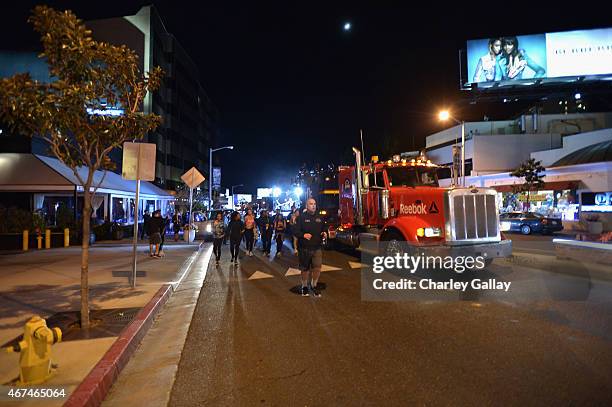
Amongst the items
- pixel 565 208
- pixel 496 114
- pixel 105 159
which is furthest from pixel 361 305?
pixel 496 114

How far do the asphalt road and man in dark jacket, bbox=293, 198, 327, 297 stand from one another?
21.0 inches

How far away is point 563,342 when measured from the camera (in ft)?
A: 17.6

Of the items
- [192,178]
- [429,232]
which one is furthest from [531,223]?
[192,178]

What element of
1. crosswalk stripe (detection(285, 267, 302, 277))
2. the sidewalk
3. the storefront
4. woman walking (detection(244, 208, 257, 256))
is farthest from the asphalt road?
the storefront

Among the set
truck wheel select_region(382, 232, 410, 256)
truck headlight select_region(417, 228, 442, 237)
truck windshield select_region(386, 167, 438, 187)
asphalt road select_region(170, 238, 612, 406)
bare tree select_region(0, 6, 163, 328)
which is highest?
bare tree select_region(0, 6, 163, 328)

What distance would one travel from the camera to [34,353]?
413 centimetres

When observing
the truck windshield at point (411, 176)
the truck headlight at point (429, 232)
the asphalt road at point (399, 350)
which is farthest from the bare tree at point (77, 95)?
the truck windshield at point (411, 176)

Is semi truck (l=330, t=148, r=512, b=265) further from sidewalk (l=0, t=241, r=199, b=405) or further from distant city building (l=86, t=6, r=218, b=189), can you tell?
distant city building (l=86, t=6, r=218, b=189)

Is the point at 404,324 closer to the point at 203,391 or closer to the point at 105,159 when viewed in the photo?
the point at 203,391

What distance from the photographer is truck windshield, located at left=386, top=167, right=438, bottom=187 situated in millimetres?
11898

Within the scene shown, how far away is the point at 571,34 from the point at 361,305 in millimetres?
41932

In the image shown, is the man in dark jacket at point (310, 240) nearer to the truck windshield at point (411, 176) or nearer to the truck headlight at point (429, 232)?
the truck headlight at point (429, 232)

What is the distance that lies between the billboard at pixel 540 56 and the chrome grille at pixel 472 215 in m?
35.5

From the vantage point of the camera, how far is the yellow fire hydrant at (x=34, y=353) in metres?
4.08
